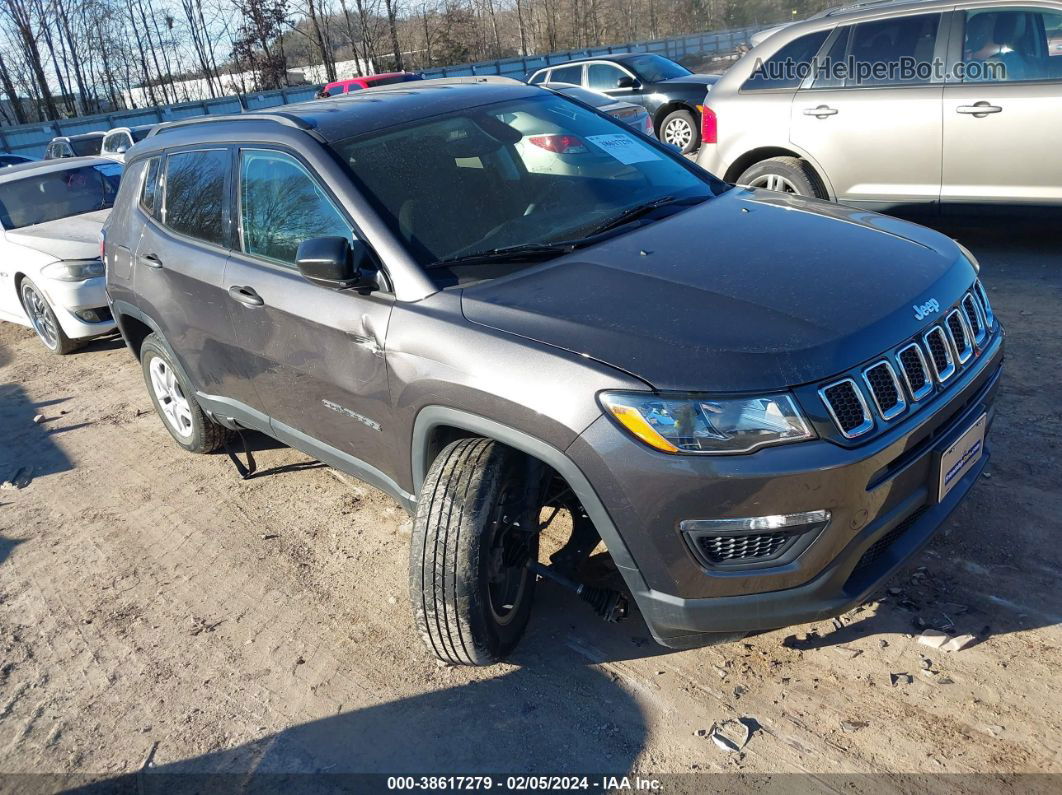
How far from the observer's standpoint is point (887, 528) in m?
2.43

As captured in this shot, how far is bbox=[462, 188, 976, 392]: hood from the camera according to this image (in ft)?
7.63

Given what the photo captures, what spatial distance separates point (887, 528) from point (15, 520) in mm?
4509

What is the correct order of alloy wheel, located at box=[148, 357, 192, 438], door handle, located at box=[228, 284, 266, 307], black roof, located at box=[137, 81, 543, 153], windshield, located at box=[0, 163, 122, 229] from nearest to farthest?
black roof, located at box=[137, 81, 543, 153]
door handle, located at box=[228, 284, 266, 307]
alloy wheel, located at box=[148, 357, 192, 438]
windshield, located at box=[0, 163, 122, 229]

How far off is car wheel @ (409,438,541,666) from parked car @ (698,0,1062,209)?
15.4 feet

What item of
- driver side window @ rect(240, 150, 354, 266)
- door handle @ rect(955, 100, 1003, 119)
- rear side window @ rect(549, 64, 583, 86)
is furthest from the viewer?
rear side window @ rect(549, 64, 583, 86)

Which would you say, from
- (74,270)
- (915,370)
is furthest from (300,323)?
(74,270)

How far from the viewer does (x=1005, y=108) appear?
5688 millimetres

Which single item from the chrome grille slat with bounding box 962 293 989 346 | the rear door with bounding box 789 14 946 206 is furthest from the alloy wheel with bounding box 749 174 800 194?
the chrome grille slat with bounding box 962 293 989 346

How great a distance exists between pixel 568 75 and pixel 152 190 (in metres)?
11.9

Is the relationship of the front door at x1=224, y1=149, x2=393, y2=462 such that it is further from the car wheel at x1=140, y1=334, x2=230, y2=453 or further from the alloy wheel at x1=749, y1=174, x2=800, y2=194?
the alloy wheel at x1=749, y1=174, x2=800, y2=194

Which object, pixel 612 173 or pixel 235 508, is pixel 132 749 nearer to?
pixel 235 508

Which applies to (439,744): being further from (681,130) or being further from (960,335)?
(681,130)

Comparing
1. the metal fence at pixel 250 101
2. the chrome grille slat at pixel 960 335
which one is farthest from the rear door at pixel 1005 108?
the metal fence at pixel 250 101

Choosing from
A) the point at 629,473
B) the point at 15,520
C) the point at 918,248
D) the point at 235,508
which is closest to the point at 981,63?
the point at 918,248
